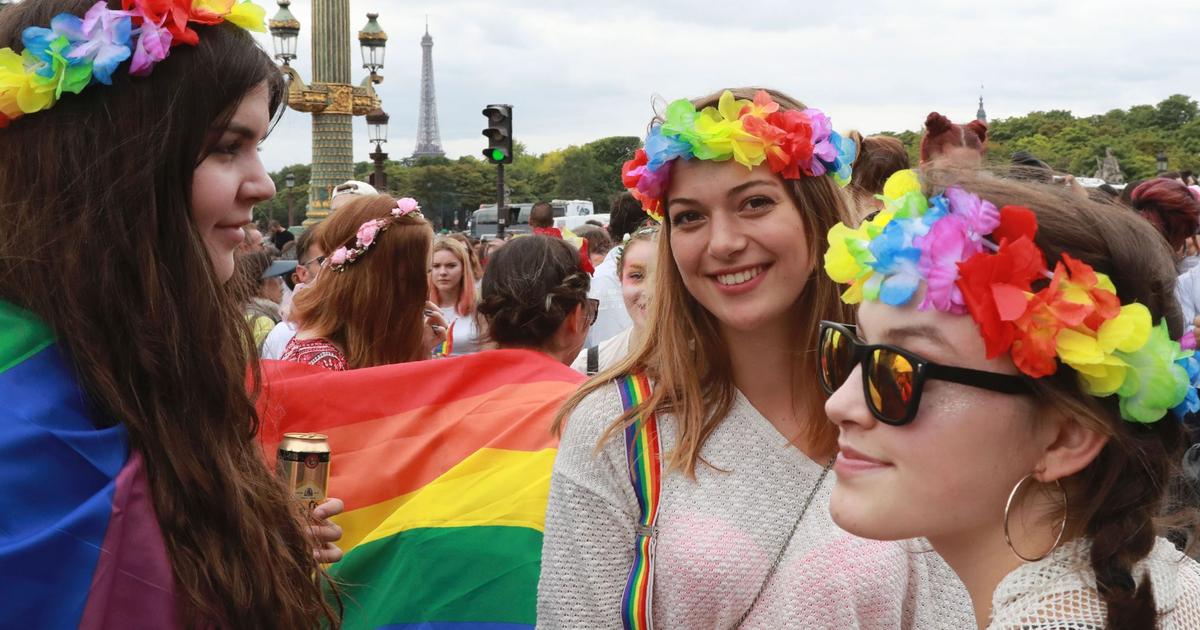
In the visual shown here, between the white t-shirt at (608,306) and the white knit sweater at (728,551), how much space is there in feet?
14.7

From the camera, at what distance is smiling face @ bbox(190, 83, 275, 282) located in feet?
6.89

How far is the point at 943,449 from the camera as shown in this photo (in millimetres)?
1635

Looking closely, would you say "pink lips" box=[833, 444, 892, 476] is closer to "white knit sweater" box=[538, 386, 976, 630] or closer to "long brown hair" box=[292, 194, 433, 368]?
"white knit sweater" box=[538, 386, 976, 630]

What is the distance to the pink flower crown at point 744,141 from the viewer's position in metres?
2.53

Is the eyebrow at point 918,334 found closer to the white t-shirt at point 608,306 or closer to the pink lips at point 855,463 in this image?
the pink lips at point 855,463

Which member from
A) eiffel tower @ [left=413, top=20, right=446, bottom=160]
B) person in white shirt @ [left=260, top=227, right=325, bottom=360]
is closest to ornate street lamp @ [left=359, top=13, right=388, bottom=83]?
person in white shirt @ [left=260, top=227, right=325, bottom=360]

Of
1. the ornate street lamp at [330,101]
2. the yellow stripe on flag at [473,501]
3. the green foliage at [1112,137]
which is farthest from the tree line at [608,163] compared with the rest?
the yellow stripe on flag at [473,501]

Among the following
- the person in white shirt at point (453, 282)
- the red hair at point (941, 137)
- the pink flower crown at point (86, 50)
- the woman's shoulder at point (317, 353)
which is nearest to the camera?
the pink flower crown at point (86, 50)

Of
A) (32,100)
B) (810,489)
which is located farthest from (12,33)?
(810,489)

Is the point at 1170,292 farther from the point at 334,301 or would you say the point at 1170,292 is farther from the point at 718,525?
the point at 334,301

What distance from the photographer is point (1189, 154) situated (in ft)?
157

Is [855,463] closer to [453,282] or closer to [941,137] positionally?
[941,137]

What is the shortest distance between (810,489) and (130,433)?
1382mm

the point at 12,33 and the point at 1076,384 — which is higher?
the point at 12,33
